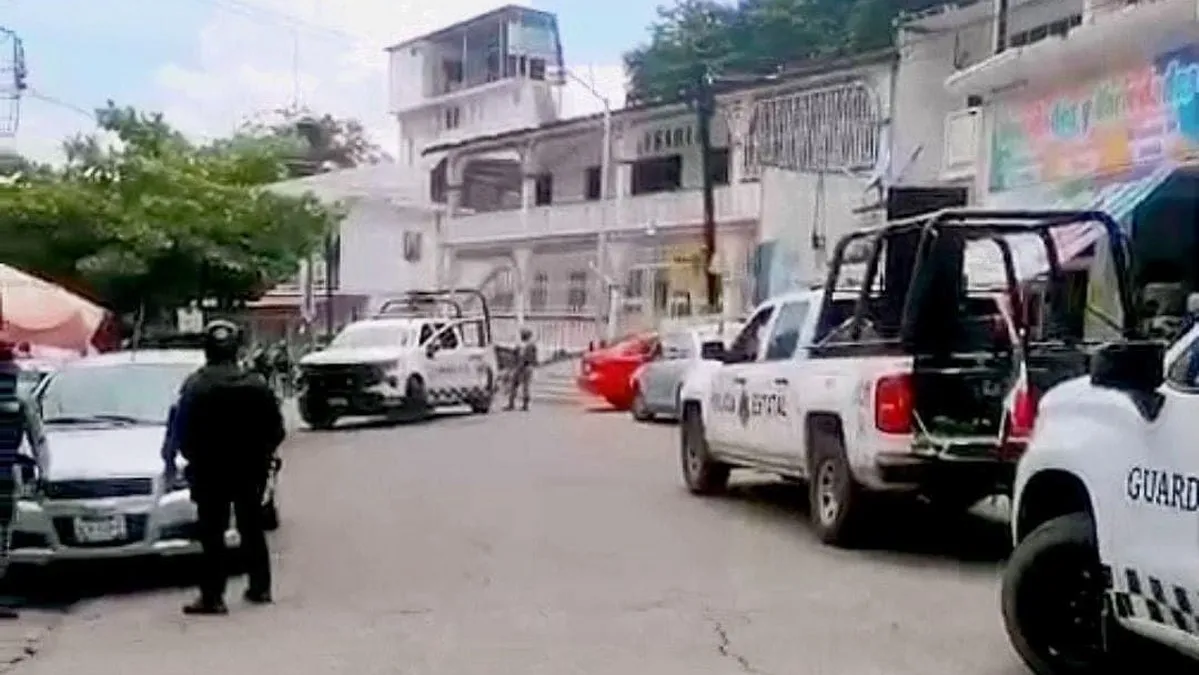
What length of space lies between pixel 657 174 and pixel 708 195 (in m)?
8.48

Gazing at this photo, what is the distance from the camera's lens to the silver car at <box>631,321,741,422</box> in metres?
26.6

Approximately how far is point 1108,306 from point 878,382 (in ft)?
12.8

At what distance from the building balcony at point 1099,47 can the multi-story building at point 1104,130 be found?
0.02m

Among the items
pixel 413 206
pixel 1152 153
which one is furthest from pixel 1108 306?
pixel 413 206

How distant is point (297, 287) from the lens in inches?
→ 2231

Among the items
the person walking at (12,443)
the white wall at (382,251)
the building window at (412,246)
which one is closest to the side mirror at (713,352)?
the person walking at (12,443)

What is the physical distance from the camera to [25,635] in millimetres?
9195

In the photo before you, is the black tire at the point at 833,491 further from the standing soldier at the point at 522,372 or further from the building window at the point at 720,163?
the building window at the point at 720,163

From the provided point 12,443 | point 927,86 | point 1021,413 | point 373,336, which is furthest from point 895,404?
point 927,86

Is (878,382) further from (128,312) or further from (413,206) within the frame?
(413,206)

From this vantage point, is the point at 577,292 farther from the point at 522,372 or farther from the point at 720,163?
the point at 522,372

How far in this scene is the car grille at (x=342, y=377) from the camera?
2692 centimetres

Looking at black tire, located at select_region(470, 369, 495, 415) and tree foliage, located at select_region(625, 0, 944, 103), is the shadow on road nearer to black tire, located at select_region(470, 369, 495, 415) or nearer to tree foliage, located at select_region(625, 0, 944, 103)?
black tire, located at select_region(470, 369, 495, 415)

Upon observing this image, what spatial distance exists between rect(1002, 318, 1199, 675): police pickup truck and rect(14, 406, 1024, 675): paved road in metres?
0.63
